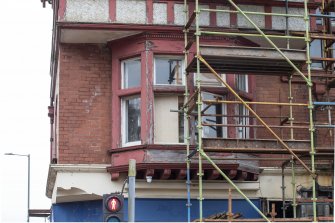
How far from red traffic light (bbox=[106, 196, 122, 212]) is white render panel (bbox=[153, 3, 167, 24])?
507 centimetres

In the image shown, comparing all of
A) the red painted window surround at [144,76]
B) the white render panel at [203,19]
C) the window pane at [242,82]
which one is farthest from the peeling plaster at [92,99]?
the window pane at [242,82]

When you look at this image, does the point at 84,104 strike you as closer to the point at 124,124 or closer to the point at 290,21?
the point at 124,124

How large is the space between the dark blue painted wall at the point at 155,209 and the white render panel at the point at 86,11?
404 centimetres

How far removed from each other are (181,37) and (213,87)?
132 cm

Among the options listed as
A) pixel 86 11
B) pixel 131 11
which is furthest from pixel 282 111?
pixel 86 11

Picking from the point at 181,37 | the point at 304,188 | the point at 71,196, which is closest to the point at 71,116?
the point at 71,196

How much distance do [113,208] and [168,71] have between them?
15.4 feet

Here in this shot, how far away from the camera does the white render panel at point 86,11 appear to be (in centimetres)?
1750

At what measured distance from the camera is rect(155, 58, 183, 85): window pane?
17.8m

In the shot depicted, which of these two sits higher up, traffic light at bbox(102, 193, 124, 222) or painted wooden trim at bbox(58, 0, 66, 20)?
painted wooden trim at bbox(58, 0, 66, 20)

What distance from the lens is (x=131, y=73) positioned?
1814 cm

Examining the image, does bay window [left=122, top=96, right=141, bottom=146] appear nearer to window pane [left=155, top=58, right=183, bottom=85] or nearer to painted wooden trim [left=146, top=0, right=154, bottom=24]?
window pane [left=155, top=58, right=183, bottom=85]

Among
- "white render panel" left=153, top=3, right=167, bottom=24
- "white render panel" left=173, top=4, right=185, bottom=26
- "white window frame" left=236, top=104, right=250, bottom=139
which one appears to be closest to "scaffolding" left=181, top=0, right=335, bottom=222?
"white render panel" left=173, top=4, right=185, bottom=26

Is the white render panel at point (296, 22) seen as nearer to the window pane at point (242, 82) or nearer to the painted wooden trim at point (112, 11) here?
the window pane at point (242, 82)
